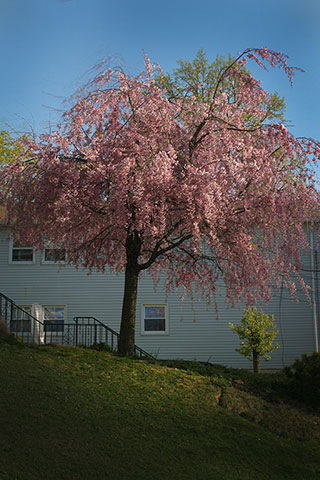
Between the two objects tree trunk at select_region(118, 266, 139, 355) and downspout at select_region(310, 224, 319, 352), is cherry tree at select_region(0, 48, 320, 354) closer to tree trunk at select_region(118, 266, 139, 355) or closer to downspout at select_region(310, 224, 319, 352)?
tree trunk at select_region(118, 266, 139, 355)

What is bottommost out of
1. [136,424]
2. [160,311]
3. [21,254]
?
[136,424]

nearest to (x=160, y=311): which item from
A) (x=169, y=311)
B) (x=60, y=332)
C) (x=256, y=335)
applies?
(x=169, y=311)

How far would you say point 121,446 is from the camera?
7027mm

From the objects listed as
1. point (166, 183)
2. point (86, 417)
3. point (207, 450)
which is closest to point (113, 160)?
point (166, 183)

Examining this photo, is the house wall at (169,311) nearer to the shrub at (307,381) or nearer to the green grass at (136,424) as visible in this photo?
the shrub at (307,381)

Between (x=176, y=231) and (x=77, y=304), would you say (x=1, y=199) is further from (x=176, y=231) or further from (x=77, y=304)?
(x=77, y=304)

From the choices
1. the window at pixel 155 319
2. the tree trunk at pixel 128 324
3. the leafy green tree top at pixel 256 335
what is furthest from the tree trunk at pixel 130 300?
the window at pixel 155 319

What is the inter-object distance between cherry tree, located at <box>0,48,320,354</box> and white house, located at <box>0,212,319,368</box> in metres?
7.84

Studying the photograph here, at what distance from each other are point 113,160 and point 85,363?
155 inches

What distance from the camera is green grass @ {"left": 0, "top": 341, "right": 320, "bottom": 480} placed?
653 centimetres

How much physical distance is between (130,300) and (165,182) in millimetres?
3372

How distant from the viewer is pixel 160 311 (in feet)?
66.1

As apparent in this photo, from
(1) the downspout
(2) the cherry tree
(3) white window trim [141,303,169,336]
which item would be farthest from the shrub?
(3) white window trim [141,303,169,336]

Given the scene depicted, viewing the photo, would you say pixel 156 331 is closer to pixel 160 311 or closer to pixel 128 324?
pixel 160 311
